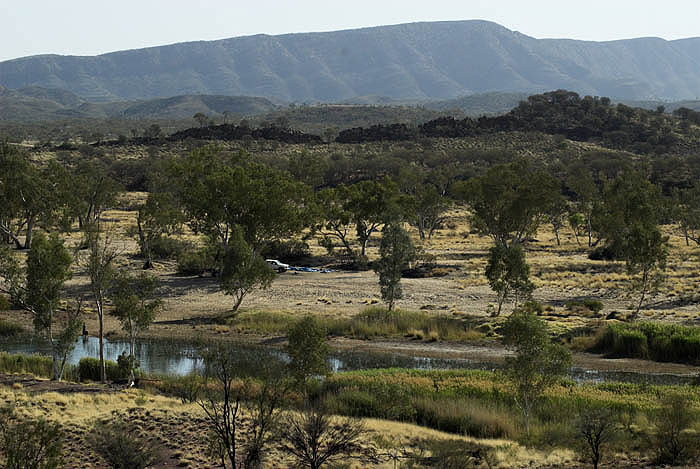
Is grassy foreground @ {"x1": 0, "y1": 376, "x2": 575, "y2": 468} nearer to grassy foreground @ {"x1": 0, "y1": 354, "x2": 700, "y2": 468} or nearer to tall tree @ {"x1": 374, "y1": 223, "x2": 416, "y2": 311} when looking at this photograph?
grassy foreground @ {"x1": 0, "y1": 354, "x2": 700, "y2": 468}

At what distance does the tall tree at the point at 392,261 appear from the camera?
46344 mm

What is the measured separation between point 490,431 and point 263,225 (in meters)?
33.9

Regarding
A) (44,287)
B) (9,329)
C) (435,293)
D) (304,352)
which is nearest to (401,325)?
(435,293)

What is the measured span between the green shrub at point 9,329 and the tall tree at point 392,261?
70.2 ft

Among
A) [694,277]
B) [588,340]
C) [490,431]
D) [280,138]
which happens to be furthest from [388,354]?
[280,138]

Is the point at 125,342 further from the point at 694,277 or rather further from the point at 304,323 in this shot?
the point at 694,277

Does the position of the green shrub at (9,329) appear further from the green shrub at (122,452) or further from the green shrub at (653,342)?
the green shrub at (653,342)

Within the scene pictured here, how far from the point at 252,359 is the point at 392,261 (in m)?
12.2

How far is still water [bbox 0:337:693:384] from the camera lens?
35344 mm

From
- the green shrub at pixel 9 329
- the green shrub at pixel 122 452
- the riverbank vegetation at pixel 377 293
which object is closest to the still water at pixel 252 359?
the green shrub at pixel 9 329

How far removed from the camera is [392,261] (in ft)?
152

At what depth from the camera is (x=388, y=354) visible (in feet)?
133

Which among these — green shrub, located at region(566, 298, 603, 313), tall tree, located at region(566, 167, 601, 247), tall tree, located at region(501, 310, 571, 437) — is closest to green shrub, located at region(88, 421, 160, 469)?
tall tree, located at region(501, 310, 571, 437)

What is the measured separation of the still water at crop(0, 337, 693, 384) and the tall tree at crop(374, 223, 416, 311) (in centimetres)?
697
